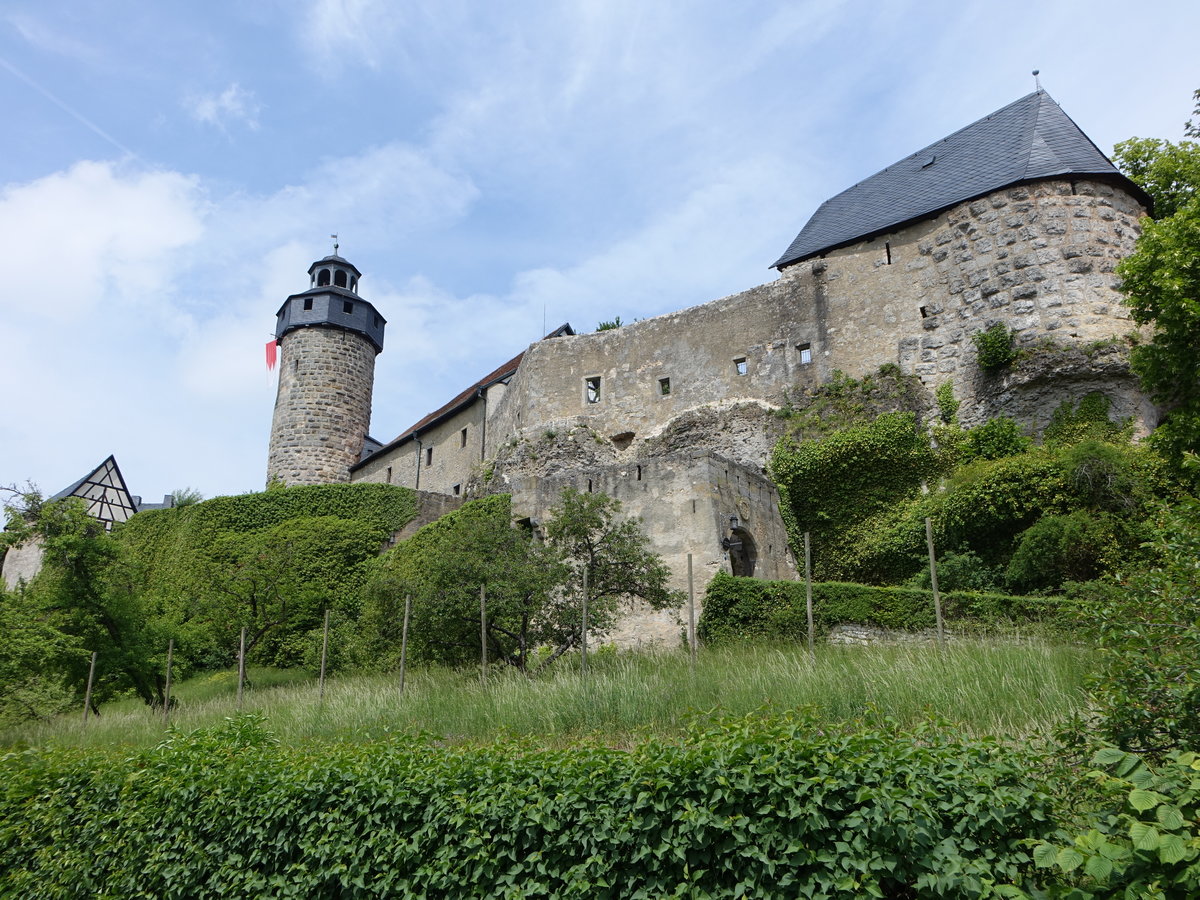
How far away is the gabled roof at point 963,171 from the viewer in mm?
20703

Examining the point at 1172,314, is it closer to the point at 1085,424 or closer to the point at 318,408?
the point at 1085,424

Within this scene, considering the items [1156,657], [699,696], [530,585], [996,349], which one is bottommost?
[699,696]

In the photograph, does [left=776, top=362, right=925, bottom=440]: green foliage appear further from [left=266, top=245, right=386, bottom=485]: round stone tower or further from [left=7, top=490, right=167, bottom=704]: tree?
[left=266, top=245, right=386, bottom=485]: round stone tower

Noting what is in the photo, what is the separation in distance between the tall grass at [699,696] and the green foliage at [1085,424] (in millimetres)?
8997

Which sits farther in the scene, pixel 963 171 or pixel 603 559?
pixel 963 171

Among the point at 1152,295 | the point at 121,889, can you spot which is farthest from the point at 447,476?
the point at 121,889

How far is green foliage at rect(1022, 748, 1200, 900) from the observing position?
3.59 metres

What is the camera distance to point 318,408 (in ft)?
110

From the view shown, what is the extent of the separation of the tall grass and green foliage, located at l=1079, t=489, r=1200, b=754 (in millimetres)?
→ 917

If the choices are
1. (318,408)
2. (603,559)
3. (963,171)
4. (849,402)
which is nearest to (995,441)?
(849,402)

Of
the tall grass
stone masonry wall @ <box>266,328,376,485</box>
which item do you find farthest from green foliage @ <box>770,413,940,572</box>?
stone masonry wall @ <box>266,328,376,485</box>

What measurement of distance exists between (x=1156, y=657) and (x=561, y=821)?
11.2ft

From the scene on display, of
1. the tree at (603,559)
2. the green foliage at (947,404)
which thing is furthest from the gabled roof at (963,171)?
the tree at (603,559)

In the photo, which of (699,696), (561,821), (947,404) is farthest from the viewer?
(947,404)
